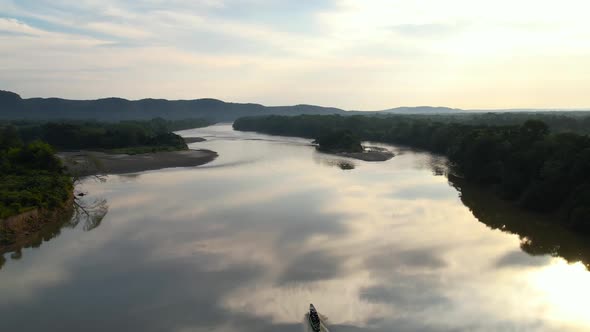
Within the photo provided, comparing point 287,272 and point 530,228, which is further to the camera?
point 530,228

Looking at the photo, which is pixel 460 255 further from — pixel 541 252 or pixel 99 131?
pixel 99 131

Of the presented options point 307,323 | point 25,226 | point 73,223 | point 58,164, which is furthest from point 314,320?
point 58,164

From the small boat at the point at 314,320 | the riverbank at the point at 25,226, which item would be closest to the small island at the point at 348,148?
the riverbank at the point at 25,226

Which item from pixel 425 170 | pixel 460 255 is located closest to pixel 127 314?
pixel 460 255

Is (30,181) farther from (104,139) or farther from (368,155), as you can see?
(104,139)

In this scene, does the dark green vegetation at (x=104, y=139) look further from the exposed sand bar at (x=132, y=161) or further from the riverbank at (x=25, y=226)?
the riverbank at (x=25, y=226)

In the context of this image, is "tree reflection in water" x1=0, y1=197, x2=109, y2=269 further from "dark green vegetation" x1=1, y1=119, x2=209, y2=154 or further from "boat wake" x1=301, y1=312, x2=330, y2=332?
"dark green vegetation" x1=1, y1=119, x2=209, y2=154
